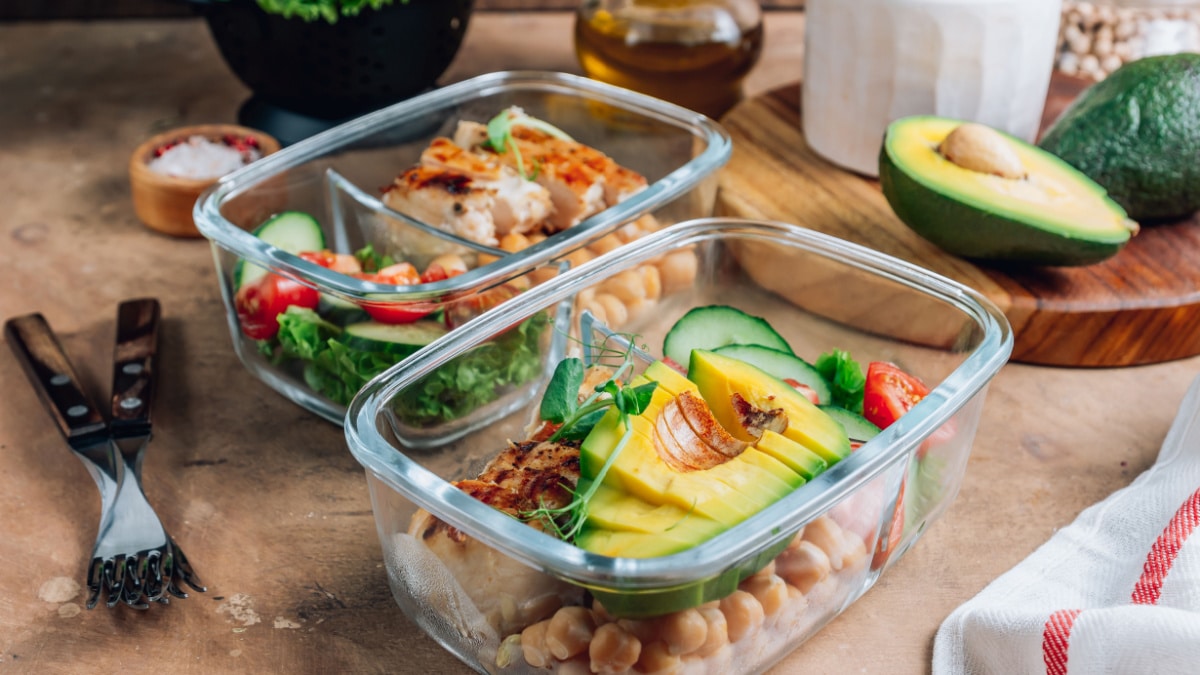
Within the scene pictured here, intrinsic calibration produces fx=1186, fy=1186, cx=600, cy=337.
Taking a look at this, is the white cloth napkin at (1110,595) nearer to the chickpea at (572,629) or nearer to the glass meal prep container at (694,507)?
the glass meal prep container at (694,507)

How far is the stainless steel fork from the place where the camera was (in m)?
1.07

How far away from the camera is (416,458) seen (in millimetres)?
1129

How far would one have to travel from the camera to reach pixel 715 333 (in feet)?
3.89

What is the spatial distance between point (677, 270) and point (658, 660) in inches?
22.1

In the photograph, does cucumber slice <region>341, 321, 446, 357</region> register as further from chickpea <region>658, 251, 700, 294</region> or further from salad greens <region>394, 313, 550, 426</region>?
chickpea <region>658, 251, 700, 294</region>

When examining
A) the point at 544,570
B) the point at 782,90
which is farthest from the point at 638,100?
the point at 544,570

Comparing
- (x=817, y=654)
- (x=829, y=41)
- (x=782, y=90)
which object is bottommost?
(x=817, y=654)

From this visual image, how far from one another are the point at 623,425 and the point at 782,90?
47.1 inches

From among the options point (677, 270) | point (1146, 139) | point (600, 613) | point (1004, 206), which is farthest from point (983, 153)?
point (600, 613)

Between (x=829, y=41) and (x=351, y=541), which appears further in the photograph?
(x=829, y=41)

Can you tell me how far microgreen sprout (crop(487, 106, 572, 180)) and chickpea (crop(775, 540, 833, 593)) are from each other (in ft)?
2.28

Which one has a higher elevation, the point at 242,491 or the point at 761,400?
the point at 761,400

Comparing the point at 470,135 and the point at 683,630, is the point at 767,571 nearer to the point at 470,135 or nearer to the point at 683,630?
the point at 683,630

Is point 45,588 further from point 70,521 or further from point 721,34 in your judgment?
point 721,34
